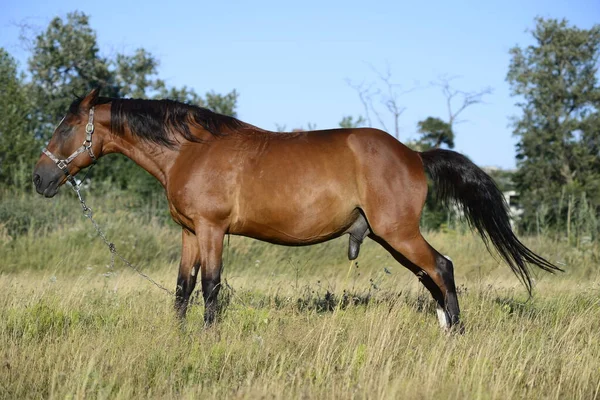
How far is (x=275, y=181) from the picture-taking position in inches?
228

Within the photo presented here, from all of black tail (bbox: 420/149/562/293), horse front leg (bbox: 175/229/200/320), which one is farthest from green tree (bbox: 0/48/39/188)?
black tail (bbox: 420/149/562/293)

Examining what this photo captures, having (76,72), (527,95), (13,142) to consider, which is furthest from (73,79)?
(527,95)

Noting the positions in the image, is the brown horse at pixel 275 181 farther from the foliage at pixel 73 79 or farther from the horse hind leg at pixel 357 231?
the foliage at pixel 73 79

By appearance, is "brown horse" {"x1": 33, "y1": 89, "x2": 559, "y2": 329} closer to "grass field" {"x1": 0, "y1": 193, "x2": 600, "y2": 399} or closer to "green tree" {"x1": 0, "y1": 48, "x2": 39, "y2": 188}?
"grass field" {"x1": 0, "y1": 193, "x2": 600, "y2": 399}

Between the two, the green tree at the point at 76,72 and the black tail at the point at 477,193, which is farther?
the green tree at the point at 76,72

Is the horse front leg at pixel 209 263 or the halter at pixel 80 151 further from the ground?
the halter at pixel 80 151

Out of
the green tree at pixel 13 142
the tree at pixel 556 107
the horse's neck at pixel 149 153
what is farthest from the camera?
the tree at pixel 556 107

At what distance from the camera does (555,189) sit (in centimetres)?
2725

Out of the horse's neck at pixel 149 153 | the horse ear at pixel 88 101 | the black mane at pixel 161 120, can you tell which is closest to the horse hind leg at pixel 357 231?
the black mane at pixel 161 120

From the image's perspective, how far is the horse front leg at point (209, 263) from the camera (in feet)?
18.9

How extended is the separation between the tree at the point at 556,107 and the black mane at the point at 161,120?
23.9 m

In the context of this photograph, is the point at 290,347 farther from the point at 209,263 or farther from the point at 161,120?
the point at 161,120

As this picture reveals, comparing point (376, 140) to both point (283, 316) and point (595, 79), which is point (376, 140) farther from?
point (595, 79)

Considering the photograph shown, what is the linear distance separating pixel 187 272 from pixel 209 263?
0.52m
